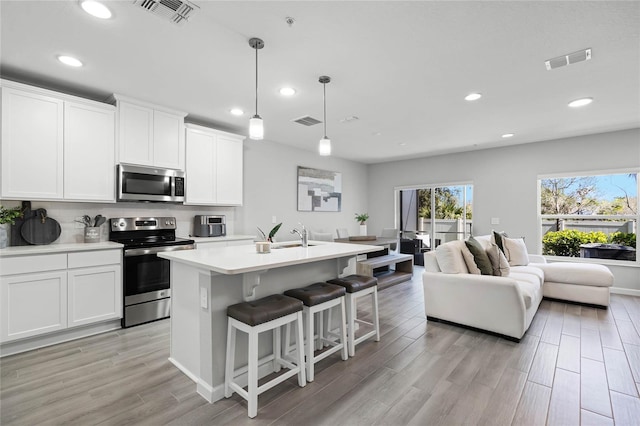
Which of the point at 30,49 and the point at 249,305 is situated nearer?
the point at 249,305

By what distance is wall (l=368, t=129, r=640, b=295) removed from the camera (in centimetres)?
475

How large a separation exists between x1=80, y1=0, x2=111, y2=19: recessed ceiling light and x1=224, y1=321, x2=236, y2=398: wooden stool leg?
2.23 metres

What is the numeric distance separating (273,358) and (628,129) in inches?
244

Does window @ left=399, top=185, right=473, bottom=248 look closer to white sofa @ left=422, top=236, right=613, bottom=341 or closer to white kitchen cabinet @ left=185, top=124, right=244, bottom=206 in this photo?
white sofa @ left=422, top=236, right=613, bottom=341

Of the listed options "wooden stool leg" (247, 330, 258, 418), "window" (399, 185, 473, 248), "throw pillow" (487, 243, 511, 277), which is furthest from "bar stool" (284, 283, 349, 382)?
"window" (399, 185, 473, 248)

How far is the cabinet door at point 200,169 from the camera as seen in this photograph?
4.02m

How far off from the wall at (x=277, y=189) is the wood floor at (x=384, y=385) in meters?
2.49

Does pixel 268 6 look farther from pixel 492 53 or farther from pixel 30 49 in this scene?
pixel 30 49

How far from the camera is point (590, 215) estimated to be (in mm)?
5070

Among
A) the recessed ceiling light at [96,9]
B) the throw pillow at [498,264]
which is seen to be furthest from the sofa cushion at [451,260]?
the recessed ceiling light at [96,9]

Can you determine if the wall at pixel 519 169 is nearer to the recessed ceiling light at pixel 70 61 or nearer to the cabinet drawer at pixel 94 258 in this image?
the cabinet drawer at pixel 94 258

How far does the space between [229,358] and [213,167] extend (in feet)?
9.69

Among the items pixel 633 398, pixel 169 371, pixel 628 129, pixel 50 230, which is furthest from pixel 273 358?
pixel 628 129

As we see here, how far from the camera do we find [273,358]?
7.86 feet
